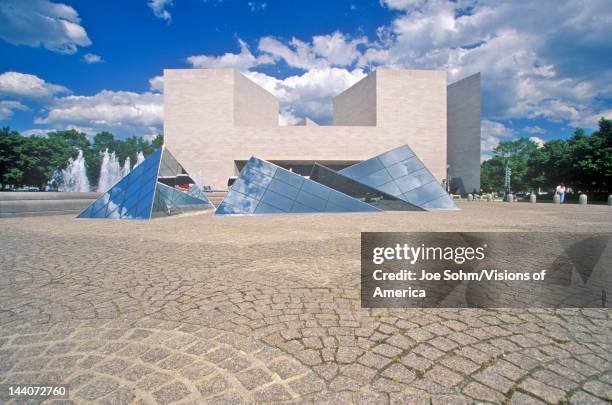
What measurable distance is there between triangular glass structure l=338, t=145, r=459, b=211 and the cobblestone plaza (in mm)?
14835

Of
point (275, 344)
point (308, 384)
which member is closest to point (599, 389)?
point (308, 384)

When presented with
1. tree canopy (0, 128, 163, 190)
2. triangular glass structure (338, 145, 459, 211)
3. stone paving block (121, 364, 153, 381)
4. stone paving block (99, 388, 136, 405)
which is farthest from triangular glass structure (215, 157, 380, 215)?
tree canopy (0, 128, 163, 190)

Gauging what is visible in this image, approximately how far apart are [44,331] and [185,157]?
47.7 meters

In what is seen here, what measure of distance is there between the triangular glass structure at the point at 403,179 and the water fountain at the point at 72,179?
39252mm

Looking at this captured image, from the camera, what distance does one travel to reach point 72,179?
4656 cm

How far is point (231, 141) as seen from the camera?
4678 centimetres

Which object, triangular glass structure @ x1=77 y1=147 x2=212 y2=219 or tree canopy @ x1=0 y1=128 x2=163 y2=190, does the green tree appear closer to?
tree canopy @ x1=0 y1=128 x2=163 y2=190

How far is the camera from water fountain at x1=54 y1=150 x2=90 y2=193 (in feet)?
138

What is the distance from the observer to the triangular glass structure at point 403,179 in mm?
18302

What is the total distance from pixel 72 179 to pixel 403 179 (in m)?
50.3

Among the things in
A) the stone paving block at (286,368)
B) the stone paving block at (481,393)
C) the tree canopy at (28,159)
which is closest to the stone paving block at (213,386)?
the stone paving block at (286,368)

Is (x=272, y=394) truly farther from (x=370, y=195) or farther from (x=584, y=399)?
(x=370, y=195)

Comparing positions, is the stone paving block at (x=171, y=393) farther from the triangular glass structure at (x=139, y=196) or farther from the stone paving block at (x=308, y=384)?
the triangular glass structure at (x=139, y=196)

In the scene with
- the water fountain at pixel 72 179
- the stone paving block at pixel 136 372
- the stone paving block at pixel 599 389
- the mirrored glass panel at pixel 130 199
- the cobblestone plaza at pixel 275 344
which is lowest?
the cobblestone plaza at pixel 275 344
